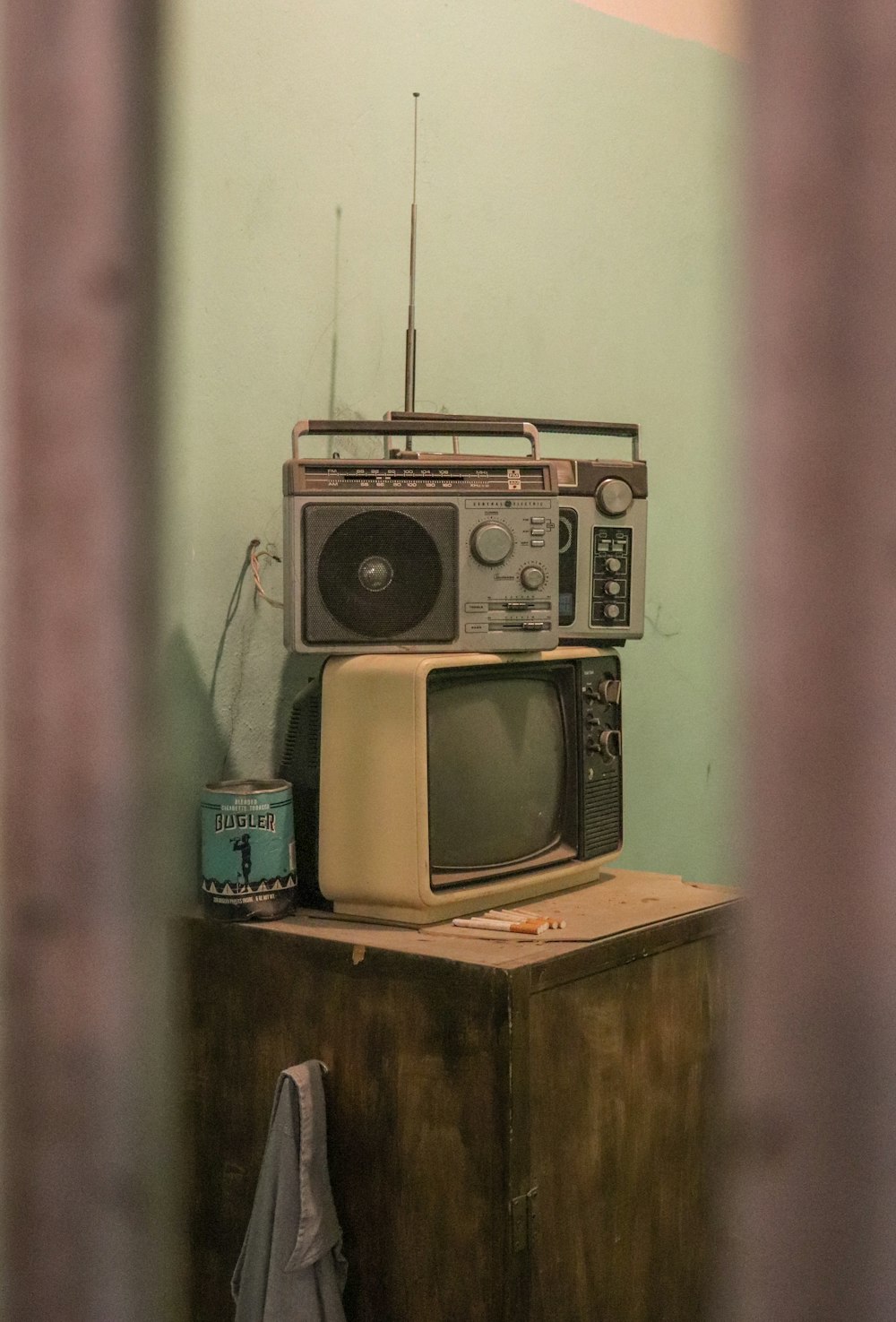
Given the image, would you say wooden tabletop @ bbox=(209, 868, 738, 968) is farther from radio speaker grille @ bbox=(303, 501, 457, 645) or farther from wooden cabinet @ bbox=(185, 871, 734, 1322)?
radio speaker grille @ bbox=(303, 501, 457, 645)

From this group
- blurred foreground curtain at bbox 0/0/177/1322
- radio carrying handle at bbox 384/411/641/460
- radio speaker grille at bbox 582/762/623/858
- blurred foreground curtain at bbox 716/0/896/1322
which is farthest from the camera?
radio speaker grille at bbox 582/762/623/858

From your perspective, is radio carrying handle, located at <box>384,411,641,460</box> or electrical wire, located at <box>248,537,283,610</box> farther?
electrical wire, located at <box>248,537,283,610</box>

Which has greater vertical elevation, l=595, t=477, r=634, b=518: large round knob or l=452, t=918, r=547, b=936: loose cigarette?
l=595, t=477, r=634, b=518: large round knob

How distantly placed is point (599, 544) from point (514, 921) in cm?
55

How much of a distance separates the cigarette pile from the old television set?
0.02m

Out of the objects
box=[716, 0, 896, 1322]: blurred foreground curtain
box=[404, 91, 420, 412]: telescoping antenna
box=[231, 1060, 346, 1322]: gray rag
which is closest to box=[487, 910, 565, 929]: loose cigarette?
box=[231, 1060, 346, 1322]: gray rag

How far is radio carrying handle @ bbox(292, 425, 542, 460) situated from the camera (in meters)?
1.62

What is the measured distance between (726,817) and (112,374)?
25 cm

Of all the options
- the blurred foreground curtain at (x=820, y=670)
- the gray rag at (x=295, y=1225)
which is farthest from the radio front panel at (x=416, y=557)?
the blurred foreground curtain at (x=820, y=670)

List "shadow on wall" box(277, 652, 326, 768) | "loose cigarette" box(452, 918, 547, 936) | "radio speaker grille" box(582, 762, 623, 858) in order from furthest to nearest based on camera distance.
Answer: "shadow on wall" box(277, 652, 326, 768), "radio speaker grille" box(582, 762, 623, 858), "loose cigarette" box(452, 918, 547, 936)

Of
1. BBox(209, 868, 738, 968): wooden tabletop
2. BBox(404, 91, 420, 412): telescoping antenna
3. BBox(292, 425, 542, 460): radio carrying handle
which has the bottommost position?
BBox(209, 868, 738, 968): wooden tabletop

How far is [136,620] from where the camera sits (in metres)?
0.45

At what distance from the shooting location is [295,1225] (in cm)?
150

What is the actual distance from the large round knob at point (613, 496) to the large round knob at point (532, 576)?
9.1 inches
